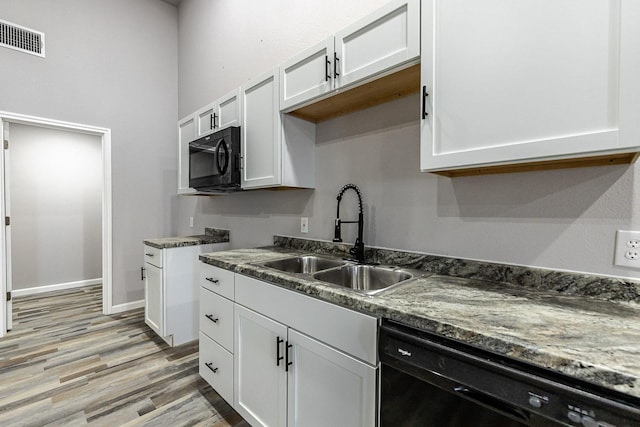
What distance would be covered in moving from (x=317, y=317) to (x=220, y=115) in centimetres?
190

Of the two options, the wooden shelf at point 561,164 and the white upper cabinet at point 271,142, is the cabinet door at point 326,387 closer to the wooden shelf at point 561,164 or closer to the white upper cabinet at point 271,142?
Answer: the wooden shelf at point 561,164

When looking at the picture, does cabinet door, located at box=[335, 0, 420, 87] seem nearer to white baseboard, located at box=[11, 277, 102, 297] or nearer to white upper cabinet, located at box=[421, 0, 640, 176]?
white upper cabinet, located at box=[421, 0, 640, 176]

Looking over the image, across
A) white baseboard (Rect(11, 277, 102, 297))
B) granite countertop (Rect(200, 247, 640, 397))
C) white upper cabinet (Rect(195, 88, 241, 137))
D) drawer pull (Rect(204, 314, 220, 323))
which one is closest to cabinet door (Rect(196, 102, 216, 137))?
white upper cabinet (Rect(195, 88, 241, 137))

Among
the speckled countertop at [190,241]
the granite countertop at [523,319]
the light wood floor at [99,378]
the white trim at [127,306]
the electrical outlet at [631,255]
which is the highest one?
the electrical outlet at [631,255]

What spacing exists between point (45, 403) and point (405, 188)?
8.22 feet

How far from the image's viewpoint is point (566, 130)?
0.88 metres

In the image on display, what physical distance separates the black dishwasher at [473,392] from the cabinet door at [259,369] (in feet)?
1.84

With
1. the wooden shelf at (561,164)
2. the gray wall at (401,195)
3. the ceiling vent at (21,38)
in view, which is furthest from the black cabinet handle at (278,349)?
the ceiling vent at (21,38)

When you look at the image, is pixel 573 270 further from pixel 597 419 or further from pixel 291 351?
pixel 291 351

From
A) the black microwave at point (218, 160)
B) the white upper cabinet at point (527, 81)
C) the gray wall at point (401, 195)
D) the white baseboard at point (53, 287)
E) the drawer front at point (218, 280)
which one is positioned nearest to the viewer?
the white upper cabinet at point (527, 81)

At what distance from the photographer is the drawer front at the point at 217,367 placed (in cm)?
167

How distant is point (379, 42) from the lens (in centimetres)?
131

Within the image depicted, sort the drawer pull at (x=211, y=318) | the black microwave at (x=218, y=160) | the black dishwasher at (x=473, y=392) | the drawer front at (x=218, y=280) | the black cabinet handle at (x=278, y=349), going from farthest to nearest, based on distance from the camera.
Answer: the black microwave at (x=218, y=160) → the drawer pull at (x=211, y=318) → the drawer front at (x=218, y=280) → the black cabinet handle at (x=278, y=349) → the black dishwasher at (x=473, y=392)

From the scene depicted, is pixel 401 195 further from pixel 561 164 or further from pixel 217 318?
pixel 217 318
